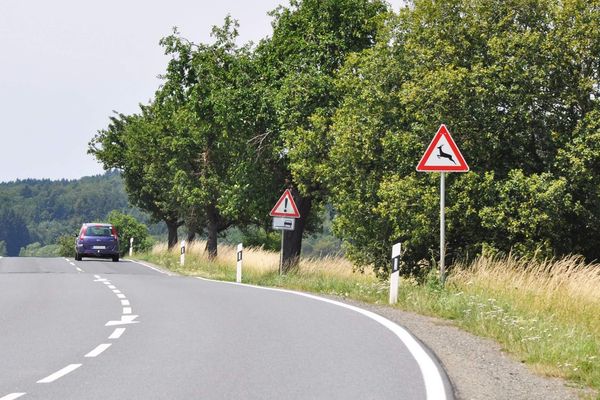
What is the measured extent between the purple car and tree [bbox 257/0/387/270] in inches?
408

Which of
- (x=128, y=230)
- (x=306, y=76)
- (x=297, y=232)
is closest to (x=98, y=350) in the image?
(x=306, y=76)

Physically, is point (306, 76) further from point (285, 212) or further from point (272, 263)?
point (272, 263)

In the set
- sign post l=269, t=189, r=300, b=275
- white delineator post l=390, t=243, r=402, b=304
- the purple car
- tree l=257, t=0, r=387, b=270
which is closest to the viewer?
white delineator post l=390, t=243, r=402, b=304

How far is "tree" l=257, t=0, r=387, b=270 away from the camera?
27906 mm

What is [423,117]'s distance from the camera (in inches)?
891

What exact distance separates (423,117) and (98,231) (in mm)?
21267

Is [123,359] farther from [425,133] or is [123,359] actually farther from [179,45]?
[179,45]

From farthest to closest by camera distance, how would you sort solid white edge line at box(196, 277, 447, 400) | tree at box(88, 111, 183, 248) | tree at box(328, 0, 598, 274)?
1. tree at box(88, 111, 183, 248)
2. tree at box(328, 0, 598, 274)
3. solid white edge line at box(196, 277, 447, 400)

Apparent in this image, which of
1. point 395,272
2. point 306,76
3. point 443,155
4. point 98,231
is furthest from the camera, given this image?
point 98,231

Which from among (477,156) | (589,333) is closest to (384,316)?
(589,333)

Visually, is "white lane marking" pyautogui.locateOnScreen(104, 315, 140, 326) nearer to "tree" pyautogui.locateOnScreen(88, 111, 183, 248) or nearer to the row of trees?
the row of trees

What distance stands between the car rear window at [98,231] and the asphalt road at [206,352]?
23428mm

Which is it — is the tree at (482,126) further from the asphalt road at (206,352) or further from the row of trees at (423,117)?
the asphalt road at (206,352)

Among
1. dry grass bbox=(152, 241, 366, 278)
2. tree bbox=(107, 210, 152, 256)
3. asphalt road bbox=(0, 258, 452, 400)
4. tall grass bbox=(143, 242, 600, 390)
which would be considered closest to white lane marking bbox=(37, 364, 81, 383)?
asphalt road bbox=(0, 258, 452, 400)
